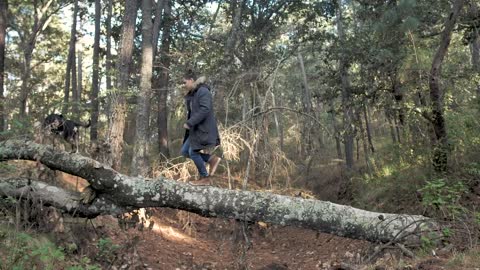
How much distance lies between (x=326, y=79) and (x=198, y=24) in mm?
8609

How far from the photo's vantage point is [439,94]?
27.0ft

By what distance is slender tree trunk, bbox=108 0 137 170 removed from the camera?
8547 millimetres

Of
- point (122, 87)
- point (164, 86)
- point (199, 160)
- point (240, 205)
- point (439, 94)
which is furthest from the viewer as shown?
point (164, 86)

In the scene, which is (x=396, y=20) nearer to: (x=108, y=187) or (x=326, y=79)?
(x=326, y=79)

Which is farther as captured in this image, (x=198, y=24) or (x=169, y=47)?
(x=198, y=24)

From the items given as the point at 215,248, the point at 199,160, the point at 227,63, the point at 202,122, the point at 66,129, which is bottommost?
the point at 215,248

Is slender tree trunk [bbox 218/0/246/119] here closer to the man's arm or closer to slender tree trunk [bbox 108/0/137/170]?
slender tree trunk [bbox 108/0/137/170]

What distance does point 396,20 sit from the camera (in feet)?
31.8

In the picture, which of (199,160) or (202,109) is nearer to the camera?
(202,109)

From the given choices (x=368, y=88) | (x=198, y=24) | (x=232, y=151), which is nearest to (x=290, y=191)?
(x=232, y=151)

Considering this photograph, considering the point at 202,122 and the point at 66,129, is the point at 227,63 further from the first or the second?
the point at 202,122

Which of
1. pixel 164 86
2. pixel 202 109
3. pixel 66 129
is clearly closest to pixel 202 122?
pixel 202 109

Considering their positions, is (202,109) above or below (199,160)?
above

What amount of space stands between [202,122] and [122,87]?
11.4 ft
